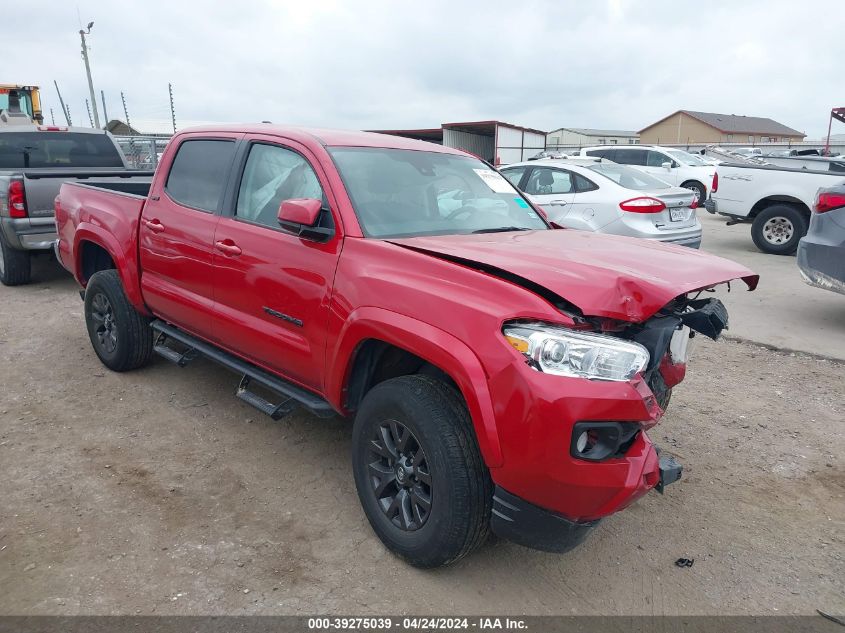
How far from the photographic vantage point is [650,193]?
7957 mm

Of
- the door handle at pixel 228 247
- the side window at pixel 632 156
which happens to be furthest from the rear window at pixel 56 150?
the side window at pixel 632 156

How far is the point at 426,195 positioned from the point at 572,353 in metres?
1.59

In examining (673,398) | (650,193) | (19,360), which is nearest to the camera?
(673,398)

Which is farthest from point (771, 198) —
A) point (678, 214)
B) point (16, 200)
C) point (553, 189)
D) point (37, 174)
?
point (16, 200)

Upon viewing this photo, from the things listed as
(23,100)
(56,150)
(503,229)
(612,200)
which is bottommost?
(503,229)

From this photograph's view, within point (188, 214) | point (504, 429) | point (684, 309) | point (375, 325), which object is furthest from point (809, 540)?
point (188, 214)

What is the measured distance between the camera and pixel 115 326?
473 centimetres

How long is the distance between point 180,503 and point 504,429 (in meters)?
1.90

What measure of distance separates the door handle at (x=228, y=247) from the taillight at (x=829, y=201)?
547cm

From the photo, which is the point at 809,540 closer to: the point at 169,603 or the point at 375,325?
the point at 375,325

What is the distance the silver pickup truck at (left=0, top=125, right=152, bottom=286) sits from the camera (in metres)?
7.07

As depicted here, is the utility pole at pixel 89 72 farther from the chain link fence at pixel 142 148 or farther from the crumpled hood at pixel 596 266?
the crumpled hood at pixel 596 266

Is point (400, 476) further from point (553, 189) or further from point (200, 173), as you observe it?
point (553, 189)

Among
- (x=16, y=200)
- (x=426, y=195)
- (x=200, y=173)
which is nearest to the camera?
(x=426, y=195)
